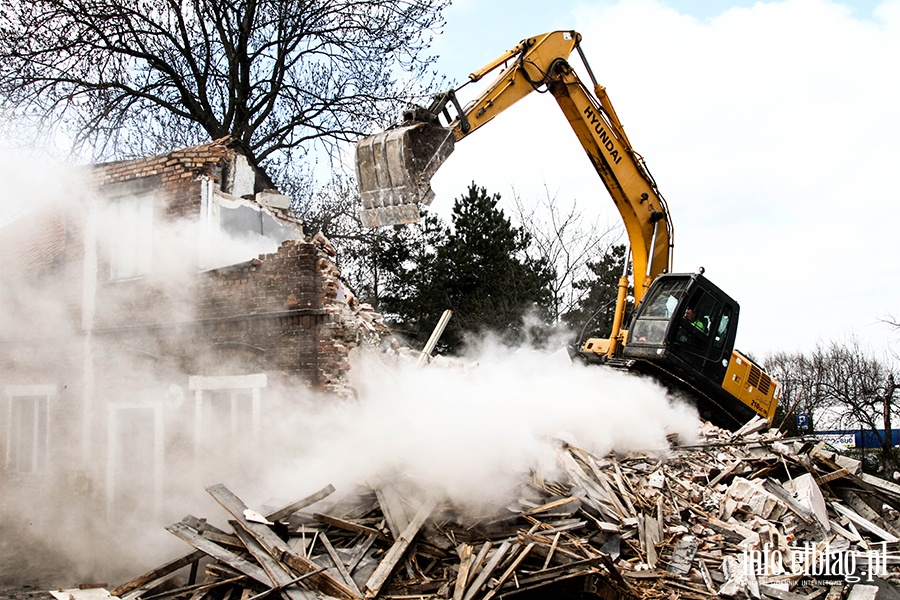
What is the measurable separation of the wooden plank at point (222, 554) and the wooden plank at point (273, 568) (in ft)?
0.21

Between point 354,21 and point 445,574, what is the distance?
16.4m

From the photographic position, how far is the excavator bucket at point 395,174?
8.01m

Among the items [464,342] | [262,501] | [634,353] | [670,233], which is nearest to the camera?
[262,501]

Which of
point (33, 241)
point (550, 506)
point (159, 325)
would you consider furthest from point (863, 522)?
point (33, 241)

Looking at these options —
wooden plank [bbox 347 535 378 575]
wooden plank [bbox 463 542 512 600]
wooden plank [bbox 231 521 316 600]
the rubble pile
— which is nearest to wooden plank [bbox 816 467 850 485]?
the rubble pile

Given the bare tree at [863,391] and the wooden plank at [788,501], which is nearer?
the wooden plank at [788,501]

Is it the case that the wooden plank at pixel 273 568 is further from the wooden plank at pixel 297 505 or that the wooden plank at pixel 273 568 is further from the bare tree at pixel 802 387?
the bare tree at pixel 802 387

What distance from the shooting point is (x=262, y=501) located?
9.40 metres

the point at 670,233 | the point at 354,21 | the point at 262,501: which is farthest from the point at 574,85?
the point at 354,21

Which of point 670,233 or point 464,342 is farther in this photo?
point 464,342

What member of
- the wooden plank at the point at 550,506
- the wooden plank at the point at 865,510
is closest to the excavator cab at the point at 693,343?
the wooden plank at the point at 865,510

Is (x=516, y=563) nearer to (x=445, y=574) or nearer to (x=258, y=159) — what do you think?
(x=445, y=574)

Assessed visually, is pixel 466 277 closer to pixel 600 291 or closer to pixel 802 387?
pixel 600 291

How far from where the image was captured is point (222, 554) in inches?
280
